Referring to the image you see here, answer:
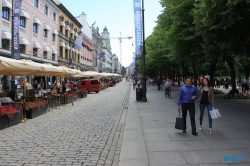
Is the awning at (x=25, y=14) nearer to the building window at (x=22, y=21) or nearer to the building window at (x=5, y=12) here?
the building window at (x=22, y=21)

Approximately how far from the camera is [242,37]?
11.5m

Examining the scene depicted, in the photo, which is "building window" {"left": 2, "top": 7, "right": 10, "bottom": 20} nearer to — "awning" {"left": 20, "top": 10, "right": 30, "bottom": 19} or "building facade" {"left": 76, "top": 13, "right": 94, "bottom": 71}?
"awning" {"left": 20, "top": 10, "right": 30, "bottom": 19}

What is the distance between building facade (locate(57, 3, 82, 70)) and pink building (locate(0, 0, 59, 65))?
7.90ft

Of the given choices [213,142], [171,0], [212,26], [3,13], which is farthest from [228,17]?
[3,13]

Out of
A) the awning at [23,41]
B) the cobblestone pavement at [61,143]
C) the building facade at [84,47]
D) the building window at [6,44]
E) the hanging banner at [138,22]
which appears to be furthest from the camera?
the building facade at [84,47]

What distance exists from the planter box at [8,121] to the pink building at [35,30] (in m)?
16.6

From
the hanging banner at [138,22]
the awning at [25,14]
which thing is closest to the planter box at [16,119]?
the hanging banner at [138,22]

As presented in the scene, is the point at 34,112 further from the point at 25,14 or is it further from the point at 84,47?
the point at 84,47

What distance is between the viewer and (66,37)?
1912 inches

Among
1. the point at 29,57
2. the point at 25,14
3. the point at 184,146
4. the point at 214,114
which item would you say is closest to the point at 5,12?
the point at 25,14

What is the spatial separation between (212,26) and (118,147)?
7.03 metres

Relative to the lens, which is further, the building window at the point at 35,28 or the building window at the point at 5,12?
the building window at the point at 35,28

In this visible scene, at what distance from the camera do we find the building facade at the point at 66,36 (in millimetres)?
44625

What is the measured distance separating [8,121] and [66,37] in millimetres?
41460
